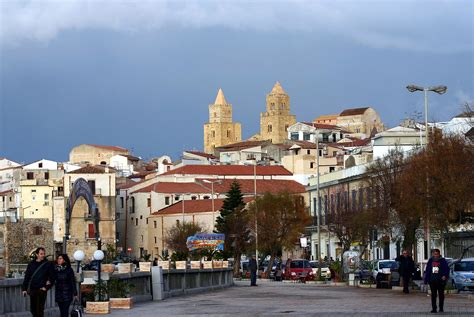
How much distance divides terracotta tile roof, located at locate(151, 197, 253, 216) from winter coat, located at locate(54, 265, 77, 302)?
353 feet

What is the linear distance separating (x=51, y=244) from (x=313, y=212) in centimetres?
4211

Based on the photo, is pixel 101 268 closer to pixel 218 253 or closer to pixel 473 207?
pixel 473 207

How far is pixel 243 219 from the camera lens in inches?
4183

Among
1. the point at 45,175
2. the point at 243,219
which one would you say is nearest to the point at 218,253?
the point at 243,219

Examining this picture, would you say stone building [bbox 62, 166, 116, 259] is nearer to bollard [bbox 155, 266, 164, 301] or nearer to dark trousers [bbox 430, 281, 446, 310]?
bollard [bbox 155, 266, 164, 301]

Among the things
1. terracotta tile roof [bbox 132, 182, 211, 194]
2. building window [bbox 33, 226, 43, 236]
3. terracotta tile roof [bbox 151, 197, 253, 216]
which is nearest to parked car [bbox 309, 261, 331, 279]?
terracotta tile roof [bbox 151, 197, 253, 216]

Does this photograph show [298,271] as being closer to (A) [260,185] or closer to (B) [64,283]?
(B) [64,283]

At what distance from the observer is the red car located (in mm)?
72438

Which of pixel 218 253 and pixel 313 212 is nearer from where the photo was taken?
pixel 218 253

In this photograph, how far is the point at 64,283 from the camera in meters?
27.4

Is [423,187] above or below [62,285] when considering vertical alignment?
above

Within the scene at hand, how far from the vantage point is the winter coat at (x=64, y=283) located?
27344 millimetres

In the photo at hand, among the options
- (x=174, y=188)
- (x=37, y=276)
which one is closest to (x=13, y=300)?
(x=37, y=276)

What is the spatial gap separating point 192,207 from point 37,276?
11377cm
